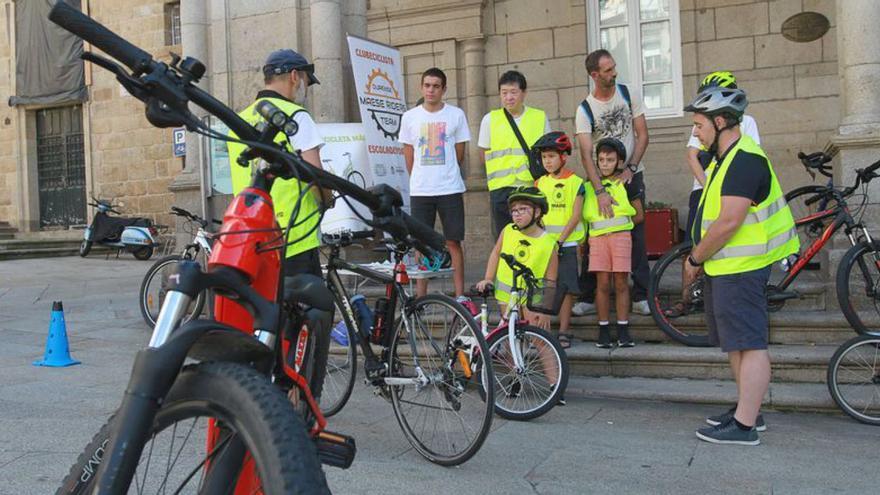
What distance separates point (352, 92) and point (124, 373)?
3.48 m

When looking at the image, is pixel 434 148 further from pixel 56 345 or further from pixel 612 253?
pixel 56 345

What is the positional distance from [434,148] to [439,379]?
9.25 feet

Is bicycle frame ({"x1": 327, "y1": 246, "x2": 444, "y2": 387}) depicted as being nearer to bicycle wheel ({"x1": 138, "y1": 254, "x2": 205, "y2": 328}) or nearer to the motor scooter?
bicycle wheel ({"x1": 138, "y1": 254, "x2": 205, "y2": 328})

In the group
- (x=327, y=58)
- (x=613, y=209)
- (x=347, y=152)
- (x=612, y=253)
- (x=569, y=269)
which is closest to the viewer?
(x=569, y=269)

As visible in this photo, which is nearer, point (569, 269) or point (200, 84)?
point (569, 269)

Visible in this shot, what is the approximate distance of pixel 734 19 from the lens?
10.3 m

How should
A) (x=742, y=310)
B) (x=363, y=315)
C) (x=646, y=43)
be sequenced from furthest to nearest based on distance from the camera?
(x=646, y=43) < (x=363, y=315) < (x=742, y=310)

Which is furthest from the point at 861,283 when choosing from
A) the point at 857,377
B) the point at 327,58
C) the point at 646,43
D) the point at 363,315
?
the point at 646,43

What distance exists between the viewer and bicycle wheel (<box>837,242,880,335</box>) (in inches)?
224

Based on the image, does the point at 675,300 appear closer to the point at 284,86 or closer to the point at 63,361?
the point at 284,86

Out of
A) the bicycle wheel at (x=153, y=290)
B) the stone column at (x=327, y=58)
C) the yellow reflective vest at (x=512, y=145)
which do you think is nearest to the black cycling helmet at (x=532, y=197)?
the yellow reflective vest at (x=512, y=145)

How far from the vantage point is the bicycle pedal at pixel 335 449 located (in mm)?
2355

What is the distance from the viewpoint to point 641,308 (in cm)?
673

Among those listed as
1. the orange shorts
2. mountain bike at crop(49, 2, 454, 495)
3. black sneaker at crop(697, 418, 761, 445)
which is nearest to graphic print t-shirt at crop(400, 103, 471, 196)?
the orange shorts
